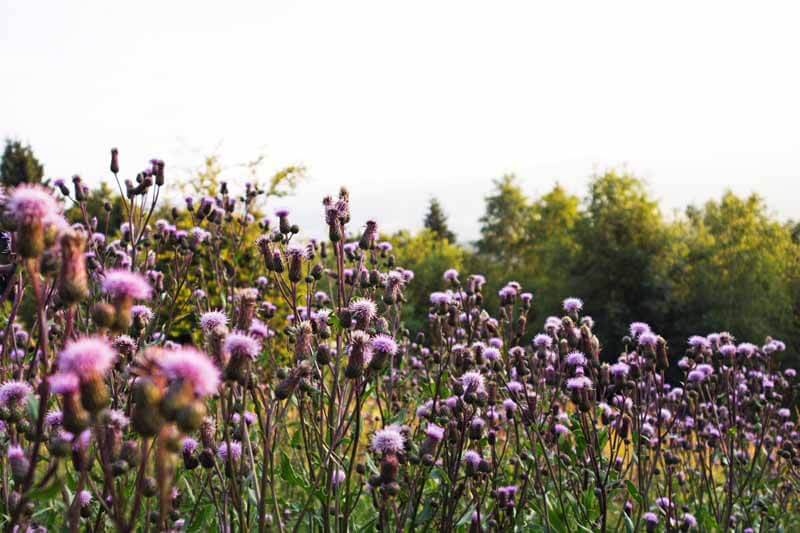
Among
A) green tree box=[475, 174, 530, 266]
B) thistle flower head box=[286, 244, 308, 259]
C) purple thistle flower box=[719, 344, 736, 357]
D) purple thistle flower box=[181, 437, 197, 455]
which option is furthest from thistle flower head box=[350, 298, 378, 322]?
green tree box=[475, 174, 530, 266]

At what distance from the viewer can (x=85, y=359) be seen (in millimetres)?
1491

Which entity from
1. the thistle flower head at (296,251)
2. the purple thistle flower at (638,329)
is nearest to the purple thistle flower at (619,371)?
the purple thistle flower at (638,329)

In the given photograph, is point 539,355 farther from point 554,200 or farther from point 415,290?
point 554,200

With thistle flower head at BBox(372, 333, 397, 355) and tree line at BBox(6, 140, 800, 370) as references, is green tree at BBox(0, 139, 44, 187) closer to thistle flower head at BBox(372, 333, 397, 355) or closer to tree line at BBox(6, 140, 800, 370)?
tree line at BBox(6, 140, 800, 370)

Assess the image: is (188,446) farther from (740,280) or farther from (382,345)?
(740,280)

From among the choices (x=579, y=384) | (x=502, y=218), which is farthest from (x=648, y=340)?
(x=502, y=218)

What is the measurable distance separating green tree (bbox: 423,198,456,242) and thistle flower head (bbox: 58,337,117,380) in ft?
195

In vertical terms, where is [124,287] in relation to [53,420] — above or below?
above

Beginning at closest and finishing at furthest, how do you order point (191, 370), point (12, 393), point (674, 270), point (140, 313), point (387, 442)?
point (191, 370), point (12, 393), point (387, 442), point (140, 313), point (674, 270)

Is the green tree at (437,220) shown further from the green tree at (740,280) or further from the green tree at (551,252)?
the green tree at (740,280)

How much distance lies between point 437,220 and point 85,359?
200 feet

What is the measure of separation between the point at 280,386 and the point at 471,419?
1259 millimetres

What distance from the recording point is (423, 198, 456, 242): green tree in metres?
61.3

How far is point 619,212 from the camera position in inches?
944
